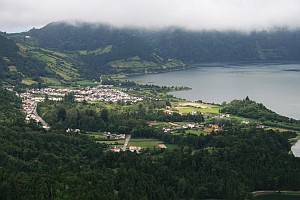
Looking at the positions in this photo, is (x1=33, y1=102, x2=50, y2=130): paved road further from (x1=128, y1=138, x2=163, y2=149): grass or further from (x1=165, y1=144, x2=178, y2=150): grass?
(x1=165, y1=144, x2=178, y2=150): grass

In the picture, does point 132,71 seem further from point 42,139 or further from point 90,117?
point 42,139

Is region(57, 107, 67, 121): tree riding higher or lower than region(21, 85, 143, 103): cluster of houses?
lower

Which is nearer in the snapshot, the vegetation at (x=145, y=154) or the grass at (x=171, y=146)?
the vegetation at (x=145, y=154)

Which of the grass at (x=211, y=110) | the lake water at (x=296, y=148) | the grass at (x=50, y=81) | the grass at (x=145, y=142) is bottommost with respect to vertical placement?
the lake water at (x=296, y=148)

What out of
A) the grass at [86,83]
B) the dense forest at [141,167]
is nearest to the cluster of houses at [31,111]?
the dense forest at [141,167]

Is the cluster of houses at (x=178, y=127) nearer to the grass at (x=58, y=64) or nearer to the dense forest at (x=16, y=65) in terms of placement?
the dense forest at (x=16, y=65)

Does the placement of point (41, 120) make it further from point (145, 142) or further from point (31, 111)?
point (145, 142)

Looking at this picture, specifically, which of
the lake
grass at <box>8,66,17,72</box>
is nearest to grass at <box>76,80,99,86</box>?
grass at <box>8,66,17,72</box>
